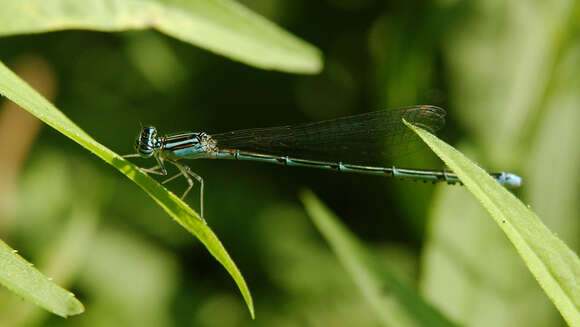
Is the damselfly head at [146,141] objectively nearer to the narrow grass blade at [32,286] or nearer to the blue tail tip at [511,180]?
the narrow grass blade at [32,286]

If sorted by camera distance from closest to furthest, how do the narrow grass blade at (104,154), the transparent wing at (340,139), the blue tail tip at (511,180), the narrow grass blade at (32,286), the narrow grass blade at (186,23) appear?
the narrow grass blade at (32,286), the narrow grass blade at (104,154), the narrow grass blade at (186,23), the blue tail tip at (511,180), the transparent wing at (340,139)

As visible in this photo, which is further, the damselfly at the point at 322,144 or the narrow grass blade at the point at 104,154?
the damselfly at the point at 322,144

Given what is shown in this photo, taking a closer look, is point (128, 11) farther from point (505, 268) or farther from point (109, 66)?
point (505, 268)

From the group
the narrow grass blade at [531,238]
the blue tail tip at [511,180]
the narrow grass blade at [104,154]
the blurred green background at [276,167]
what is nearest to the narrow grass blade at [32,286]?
the narrow grass blade at [104,154]

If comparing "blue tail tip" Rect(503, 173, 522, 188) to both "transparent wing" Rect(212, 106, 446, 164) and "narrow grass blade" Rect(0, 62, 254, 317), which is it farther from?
"narrow grass blade" Rect(0, 62, 254, 317)

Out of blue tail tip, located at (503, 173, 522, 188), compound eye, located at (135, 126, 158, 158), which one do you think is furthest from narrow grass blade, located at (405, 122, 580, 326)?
compound eye, located at (135, 126, 158, 158)

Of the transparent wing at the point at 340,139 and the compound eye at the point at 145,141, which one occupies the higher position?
the transparent wing at the point at 340,139

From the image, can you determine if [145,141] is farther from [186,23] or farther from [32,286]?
[32,286]
